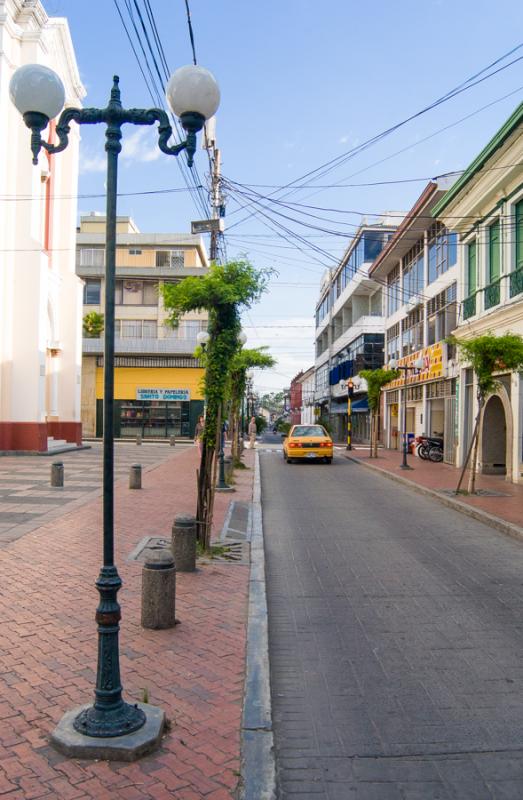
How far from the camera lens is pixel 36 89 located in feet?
14.0

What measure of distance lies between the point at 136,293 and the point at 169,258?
3343mm

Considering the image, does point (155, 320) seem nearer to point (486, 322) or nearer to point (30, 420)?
point (30, 420)

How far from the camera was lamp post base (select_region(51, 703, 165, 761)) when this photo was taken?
136 inches

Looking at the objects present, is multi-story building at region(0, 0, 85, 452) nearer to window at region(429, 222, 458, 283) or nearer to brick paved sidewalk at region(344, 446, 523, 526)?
brick paved sidewalk at region(344, 446, 523, 526)

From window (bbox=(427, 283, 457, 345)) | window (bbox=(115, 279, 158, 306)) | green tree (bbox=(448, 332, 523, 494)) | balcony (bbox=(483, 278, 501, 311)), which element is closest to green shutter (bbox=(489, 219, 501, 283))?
balcony (bbox=(483, 278, 501, 311))

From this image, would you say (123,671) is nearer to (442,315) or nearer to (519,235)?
(519,235)

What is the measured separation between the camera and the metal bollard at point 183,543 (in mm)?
7352

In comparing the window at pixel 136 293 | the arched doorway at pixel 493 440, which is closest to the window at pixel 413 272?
the arched doorway at pixel 493 440

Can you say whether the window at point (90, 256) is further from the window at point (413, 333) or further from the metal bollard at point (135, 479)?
the metal bollard at point (135, 479)

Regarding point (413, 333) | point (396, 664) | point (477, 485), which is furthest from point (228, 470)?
point (413, 333)

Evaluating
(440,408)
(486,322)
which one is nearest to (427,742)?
(486,322)

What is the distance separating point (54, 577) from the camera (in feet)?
22.9

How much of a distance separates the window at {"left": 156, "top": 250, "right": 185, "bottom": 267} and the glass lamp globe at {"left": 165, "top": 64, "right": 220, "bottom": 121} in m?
41.2

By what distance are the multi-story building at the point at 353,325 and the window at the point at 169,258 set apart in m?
11.8
